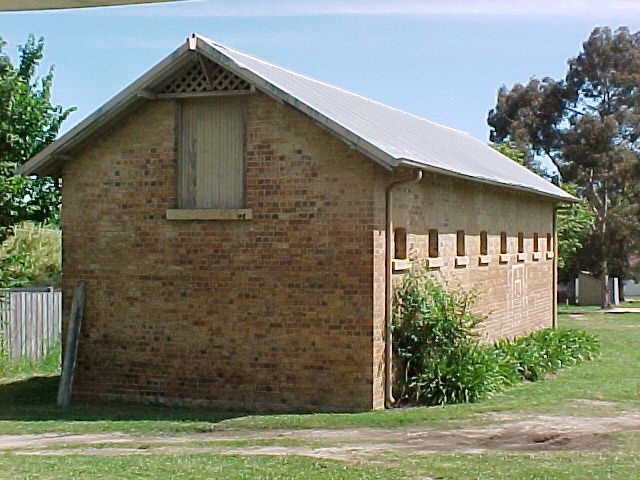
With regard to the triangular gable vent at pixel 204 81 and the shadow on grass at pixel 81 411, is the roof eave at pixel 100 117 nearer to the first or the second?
the triangular gable vent at pixel 204 81

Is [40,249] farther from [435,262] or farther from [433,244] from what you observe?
[435,262]

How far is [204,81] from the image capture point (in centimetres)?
1543

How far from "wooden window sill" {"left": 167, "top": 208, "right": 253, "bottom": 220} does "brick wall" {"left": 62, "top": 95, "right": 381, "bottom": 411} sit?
4.5 inches

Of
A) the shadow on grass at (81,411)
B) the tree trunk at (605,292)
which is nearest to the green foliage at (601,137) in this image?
the tree trunk at (605,292)

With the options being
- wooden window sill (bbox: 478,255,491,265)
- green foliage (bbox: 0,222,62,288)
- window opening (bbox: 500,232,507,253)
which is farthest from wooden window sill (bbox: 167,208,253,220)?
green foliage (bbox: 0,222,62,288)

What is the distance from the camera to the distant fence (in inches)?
793

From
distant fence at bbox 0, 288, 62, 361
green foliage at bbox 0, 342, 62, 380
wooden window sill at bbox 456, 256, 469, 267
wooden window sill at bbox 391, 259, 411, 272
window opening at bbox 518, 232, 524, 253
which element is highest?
window opening at bbox 518, 232, 524, 253

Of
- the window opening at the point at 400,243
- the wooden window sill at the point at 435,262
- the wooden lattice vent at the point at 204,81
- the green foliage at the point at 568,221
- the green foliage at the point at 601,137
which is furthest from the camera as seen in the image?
the green foliage at the point at 601,137

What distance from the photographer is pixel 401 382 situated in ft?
50.5

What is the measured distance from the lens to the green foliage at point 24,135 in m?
18.3

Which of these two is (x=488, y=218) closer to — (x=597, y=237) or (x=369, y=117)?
(x=369, y=117)

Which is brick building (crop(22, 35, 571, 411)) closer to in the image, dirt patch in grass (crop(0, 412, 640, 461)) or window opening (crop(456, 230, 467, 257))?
window opening (crop(456, 230, 467, 257))

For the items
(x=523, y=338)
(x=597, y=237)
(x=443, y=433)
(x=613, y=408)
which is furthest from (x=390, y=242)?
(x=597, y=237)

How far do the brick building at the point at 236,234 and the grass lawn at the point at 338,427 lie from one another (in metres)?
0.78
